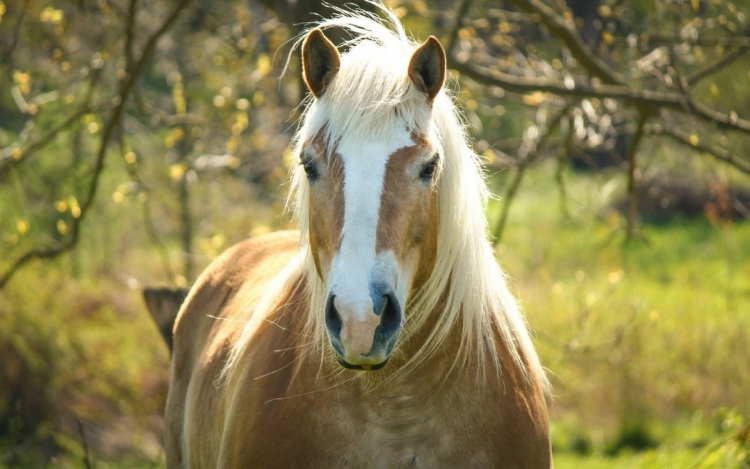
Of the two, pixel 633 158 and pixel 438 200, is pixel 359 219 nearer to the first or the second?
pixel 438 200

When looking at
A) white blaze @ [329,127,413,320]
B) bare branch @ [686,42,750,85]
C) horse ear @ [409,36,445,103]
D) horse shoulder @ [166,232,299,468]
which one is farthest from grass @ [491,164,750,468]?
white blaze @ [329,127,413,320]

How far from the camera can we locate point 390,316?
2.08 metres

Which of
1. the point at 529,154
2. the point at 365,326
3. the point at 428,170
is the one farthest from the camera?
the point at 529,154

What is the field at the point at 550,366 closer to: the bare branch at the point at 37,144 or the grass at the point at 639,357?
the grass at the point at 639,357

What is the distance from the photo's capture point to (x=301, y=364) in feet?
8.53

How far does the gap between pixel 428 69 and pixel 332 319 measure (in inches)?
36.5

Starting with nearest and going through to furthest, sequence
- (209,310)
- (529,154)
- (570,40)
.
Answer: (209,310), (570,40), (529,154)

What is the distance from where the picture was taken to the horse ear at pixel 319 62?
250cm

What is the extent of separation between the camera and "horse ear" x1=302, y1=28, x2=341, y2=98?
2.50 meters

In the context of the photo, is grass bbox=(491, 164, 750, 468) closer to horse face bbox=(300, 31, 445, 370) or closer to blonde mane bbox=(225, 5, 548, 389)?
blonde mane bbox=(225, 5, 548, 389)

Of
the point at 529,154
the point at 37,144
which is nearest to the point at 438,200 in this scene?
the point at 529,154

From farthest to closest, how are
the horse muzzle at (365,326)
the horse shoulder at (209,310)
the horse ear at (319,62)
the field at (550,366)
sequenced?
1. the field at (550,366)
2. the horse shoulder at (209,310)
3. the horse ear at (319,62)
4. the horse muzzle at (365,326)

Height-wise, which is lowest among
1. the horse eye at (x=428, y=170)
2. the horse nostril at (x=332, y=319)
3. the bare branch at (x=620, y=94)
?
the horse nostril at (x=332, y=319)

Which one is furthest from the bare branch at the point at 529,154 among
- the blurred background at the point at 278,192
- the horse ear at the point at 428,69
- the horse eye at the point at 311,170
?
the horse eye at the point at 311,170
